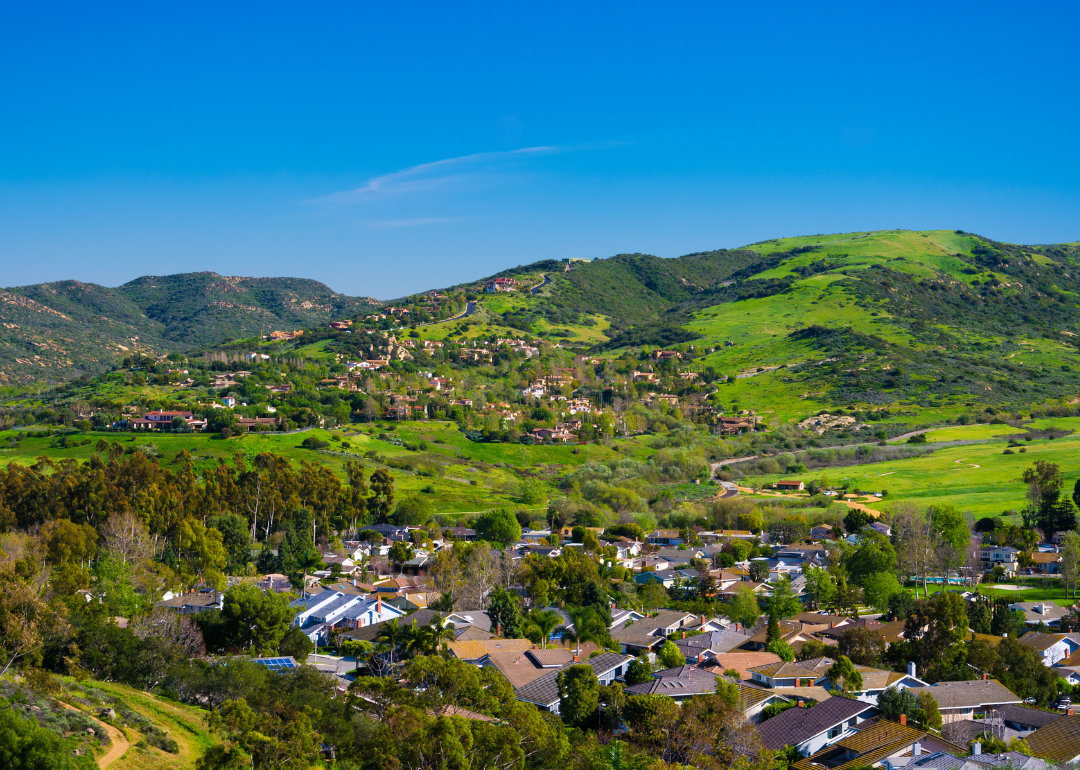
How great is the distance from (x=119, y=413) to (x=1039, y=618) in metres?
96.0

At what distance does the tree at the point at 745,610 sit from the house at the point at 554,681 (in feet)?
38.2

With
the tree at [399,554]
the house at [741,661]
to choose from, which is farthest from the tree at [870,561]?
the tree at [399,554]

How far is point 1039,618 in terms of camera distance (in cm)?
5016

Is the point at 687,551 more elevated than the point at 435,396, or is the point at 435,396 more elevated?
the point at 435,396

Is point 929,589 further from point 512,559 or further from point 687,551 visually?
point 512,559

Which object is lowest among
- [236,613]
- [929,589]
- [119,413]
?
[929,589]

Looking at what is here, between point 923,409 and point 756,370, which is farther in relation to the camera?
point 756,370

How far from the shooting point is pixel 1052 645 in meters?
43.5

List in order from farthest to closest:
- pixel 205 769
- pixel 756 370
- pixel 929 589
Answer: pixel 756 370 → pixel 929 589 → pixel 205 769

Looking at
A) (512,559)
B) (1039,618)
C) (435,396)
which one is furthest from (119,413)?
(1039,618)

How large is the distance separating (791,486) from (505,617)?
62128 mm

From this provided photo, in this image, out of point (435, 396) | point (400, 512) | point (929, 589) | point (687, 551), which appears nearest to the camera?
point (929, 589)

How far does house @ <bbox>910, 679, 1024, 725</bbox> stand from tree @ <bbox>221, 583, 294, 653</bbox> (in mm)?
24948

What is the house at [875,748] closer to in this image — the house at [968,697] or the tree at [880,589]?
the house at [968,697]
